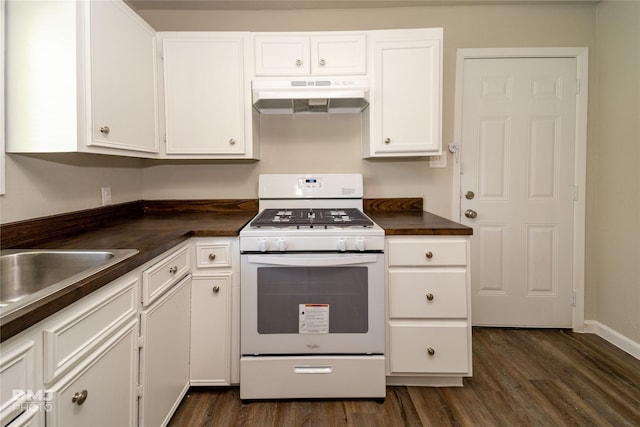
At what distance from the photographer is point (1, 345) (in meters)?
0.66

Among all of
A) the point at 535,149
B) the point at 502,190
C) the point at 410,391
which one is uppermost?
the point at 535,149

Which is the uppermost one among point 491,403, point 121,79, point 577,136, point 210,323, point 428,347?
point 121,79

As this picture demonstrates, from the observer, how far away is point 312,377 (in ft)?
5.41

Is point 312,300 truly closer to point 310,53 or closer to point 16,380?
point 16,380

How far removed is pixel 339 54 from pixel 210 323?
174cm

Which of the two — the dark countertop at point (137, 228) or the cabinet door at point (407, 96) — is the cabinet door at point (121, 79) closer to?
the dark countertop at point (137, 228)

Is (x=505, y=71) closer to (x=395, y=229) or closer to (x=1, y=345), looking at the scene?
(x=395, y=229)

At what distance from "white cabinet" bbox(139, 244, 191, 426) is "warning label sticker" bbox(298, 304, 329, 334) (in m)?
0.59

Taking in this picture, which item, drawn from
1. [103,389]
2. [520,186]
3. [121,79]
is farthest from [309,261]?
[520,186]

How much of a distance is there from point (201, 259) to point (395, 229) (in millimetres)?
1020

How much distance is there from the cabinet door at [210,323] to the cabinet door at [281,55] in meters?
1.28

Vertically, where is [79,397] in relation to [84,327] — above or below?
below

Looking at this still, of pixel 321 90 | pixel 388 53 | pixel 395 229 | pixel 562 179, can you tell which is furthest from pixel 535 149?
pixel 321 90

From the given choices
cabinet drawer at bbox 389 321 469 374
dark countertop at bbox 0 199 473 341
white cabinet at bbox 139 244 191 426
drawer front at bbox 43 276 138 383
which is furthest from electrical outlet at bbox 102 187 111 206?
cabinet drawer at bbox 389 321 469 374
